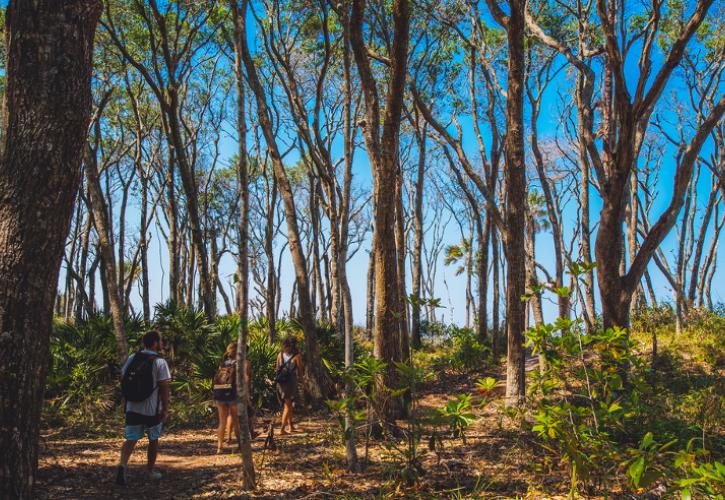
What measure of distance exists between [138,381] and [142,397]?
0.19 m

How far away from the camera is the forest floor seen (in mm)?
5453

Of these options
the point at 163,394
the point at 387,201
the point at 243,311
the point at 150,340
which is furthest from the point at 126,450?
the point at 387,201

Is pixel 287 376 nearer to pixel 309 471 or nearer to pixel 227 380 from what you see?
pixel 227 380

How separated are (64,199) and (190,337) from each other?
8813mm

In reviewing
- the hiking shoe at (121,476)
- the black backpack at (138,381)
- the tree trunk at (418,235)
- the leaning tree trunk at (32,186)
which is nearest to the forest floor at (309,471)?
the hiking shoe at (121,476)

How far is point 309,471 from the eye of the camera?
21.3 ft

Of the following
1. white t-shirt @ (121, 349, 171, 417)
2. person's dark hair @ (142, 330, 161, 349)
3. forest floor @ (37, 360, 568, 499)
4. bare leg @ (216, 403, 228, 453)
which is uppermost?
person's dark hair @ (142, 330, 161, 349)

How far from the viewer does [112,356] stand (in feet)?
38.7

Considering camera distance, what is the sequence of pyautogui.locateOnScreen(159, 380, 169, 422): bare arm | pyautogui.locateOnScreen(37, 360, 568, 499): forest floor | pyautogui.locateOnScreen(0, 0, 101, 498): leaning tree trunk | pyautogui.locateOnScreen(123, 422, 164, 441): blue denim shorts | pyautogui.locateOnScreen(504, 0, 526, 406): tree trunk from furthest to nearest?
pyautogui.locateOnScreen(504, 0, 526, 406): tree trunk, pyautogui.locateOnScreen(159, 380, 169, 422): bare arm, pyautogui.locateOnScreen(123, 422, 164, 441): blue denim shorts, pyautogui.locateOnScreen(37, 360, 568, 499): forest floor, pyautogui.locateOnScreen(0, 0, 101, 498): leaning tree trunk

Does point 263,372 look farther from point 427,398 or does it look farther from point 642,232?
point 642,232

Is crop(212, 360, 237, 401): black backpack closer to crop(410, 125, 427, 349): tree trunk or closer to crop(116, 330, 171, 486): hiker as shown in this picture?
crop(116, 330, 171, 486): hiker

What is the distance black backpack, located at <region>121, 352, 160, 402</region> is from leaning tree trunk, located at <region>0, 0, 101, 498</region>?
139 cm

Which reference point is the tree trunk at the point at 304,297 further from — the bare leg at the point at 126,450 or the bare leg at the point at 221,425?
the bare leg at the point at 126,450

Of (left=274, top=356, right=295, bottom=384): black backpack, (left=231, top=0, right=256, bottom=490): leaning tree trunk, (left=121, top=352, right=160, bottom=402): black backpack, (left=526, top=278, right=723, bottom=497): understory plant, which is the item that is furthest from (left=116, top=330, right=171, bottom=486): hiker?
(left=526, top=278, right=723, bottom=497): understory plant
